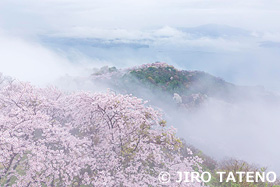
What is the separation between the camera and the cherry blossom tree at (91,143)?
8.87 m

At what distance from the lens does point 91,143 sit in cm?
1056

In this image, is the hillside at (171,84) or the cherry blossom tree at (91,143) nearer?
the cherry blossom tree at (91,143)

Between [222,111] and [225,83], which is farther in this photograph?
[225,83]

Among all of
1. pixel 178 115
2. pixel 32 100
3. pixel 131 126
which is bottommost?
pixel 178 115

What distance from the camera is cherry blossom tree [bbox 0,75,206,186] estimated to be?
887 centimetres

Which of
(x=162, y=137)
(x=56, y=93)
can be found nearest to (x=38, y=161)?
(x=162, y=137)

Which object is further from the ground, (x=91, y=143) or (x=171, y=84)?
(x=171, y=84)

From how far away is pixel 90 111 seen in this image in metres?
10.8

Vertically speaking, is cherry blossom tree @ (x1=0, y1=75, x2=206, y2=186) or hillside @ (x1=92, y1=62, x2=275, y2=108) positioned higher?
hillside @ (x1=92, y1=62, x2=275, y2=108)

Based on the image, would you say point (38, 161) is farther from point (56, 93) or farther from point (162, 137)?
point (56, 93)

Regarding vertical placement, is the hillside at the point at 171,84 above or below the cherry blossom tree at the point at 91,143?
above

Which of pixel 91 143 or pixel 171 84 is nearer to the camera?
pixel 91 143

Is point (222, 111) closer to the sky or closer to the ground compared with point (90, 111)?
closer to the ground

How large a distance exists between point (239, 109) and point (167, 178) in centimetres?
4267
